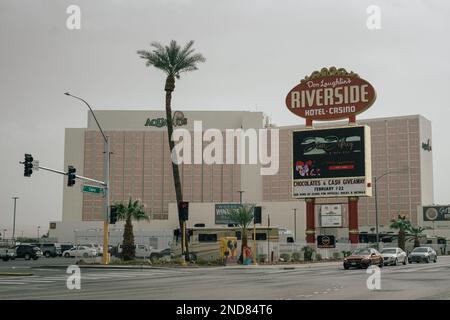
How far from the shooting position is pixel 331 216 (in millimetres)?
75750

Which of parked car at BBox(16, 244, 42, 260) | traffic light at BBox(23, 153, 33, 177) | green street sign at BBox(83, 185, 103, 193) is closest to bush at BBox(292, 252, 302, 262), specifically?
green street sign at BBox(83, 185, 103, 193)

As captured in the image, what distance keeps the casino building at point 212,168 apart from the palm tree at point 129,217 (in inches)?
3189

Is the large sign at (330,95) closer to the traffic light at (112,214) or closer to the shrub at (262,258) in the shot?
the shrub at (262,258)

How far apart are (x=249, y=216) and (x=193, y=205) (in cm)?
7443

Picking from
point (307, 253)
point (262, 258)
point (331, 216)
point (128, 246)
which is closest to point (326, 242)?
point (307, 253)

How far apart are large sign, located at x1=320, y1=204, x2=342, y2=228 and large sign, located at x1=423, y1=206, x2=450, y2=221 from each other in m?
54.5

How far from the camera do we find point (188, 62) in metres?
52.3

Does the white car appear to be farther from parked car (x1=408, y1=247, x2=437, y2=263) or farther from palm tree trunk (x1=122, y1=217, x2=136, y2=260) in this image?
parked car (x1=408, y1=247, x2=437, y2=263)

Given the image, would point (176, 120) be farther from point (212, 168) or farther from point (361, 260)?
point (361, 260)

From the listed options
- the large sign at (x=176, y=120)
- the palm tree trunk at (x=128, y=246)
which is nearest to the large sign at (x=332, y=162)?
the palm tree trunk at (x=128, y=246)

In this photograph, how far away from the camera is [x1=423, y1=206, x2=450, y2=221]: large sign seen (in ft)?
401

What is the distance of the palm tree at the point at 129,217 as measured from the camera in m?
49.2

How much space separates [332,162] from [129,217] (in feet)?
71.5

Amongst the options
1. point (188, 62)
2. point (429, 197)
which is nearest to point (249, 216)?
point (188, 62)
